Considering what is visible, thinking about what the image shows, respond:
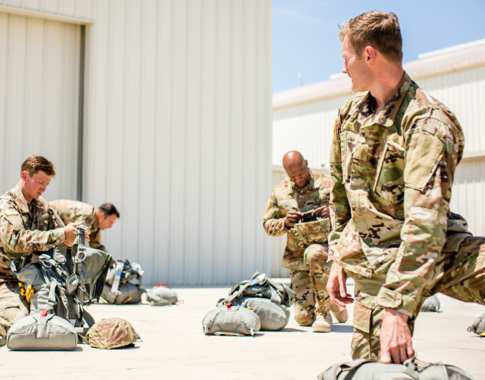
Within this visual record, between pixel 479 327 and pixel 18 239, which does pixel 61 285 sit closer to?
pixel 18 239

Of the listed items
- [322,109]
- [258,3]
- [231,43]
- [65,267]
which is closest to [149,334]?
[65,267]

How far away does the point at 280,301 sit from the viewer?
6.53 m

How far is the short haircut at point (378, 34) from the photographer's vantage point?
2.62m

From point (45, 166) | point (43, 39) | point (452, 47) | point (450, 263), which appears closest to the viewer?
point (450, 263)

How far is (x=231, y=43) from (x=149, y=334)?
9593mm

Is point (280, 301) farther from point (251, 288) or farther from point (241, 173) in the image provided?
point (241, 173)

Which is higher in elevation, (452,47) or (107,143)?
(452,47)

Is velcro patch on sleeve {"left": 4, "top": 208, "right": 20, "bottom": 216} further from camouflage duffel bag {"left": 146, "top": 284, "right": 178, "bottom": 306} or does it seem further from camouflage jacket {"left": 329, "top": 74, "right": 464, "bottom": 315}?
camouflage duffel bag {"left": 146, "top": 284, "right": 178, "bottom": 306}

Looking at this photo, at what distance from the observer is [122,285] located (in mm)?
9188

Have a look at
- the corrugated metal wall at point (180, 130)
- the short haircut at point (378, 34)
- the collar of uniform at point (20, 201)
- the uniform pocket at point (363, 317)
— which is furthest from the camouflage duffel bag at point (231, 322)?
the corrugated metal wall at point (180, 130)

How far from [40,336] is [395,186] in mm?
3360

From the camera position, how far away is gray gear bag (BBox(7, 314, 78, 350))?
16.0 ft

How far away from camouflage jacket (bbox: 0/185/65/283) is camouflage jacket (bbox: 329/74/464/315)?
10.8ft

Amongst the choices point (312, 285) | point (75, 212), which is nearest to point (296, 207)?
point (312, 285)
